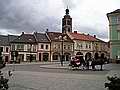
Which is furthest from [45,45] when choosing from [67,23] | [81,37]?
[67,23]

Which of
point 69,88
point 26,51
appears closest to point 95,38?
point 26,51

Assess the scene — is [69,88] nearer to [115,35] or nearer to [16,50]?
[115,35]

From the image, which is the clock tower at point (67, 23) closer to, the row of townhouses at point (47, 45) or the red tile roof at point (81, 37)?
the row of townhouses at point (47, 45)

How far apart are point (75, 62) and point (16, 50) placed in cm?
4735

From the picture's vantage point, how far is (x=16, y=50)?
7656 centimetres

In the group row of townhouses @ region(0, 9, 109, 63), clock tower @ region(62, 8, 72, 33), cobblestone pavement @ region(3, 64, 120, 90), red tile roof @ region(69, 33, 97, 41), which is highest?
clock tower @ region(62, 8, 72, 33)

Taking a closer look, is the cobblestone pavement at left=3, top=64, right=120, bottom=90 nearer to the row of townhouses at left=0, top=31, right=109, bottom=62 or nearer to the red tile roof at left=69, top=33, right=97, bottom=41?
the row of townhouses at left=0, top=31, right=109, bottom=62

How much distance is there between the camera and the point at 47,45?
81750mm

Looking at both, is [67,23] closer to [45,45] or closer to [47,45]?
[47,45]

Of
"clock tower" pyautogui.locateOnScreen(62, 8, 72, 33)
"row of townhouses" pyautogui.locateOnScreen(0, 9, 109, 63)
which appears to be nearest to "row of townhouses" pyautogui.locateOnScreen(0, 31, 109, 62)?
"row of townhouses" pyautogui.locateOnScreen(0, 9, 109, 63)

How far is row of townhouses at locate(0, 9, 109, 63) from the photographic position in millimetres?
76562

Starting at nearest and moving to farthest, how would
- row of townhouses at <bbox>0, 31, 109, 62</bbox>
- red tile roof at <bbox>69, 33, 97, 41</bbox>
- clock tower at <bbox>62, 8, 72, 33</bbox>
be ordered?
1. row of townhouses at <bbox>0, 31, 109, 62</bbox>
2. red tile roof at <bbox>69, 33, 97, 41</bbox>
3. clock tower at <bbox>62, 8, 72, 33</bbox>

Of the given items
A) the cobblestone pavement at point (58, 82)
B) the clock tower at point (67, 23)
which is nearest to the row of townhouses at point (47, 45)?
the clock tower at point (67, 23)

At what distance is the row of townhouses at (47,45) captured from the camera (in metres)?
76.6
